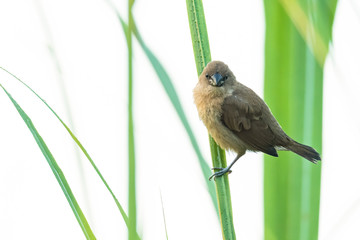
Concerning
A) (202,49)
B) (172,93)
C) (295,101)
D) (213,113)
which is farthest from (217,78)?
(295,101)

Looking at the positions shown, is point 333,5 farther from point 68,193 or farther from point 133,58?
point 68,193

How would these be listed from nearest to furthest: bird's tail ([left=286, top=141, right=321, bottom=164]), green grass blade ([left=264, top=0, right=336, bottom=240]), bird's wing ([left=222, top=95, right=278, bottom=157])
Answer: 1. green grass blade ([left=264, top=0, right=336, bottom=240])
2. bird's tail ([left=286, top=141, right=321, bottom=164])
3. bird's wing ([left=222, top=95, right=278, bottom=157])

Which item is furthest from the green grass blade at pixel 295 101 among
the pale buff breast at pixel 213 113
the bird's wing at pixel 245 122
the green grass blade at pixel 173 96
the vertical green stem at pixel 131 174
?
the bird's wing at pixel 245 122

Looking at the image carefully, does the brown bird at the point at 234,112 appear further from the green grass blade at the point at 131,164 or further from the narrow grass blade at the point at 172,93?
the green grass blade at the point at 131,164

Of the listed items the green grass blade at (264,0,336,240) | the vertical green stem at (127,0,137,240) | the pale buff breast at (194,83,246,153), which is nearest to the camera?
the vertical green stem at (127,0,137,240)

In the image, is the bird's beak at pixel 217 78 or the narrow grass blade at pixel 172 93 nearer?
the narrow grass blade at pixel 172 93

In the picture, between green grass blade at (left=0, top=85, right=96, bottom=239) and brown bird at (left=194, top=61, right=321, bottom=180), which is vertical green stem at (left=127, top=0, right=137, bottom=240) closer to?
green grass blade at (left=0, top=85, right=96, bottom=239)

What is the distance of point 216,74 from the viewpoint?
253 cm

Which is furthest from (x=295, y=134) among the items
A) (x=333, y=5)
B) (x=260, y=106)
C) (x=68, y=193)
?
(x=260, y=106)

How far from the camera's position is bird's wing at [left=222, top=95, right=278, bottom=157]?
8.30 feet

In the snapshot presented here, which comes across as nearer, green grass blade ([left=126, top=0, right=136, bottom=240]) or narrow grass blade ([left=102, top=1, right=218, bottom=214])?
green grass blade ([left=126, top=0, right=136, bottom=240])

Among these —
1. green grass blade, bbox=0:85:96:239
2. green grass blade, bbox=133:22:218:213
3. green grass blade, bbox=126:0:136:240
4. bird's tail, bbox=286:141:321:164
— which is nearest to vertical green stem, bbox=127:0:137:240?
green grass blade, bbox=126:0:136:240

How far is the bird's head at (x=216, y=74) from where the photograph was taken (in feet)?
8.23

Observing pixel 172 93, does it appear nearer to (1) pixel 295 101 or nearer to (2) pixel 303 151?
(1) pixel 295 101
